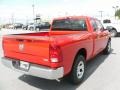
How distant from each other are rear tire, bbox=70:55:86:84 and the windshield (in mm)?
1373

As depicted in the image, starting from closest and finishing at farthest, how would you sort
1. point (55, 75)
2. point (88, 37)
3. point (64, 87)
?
point (55, 75), point (64, 87), point (88, 37)

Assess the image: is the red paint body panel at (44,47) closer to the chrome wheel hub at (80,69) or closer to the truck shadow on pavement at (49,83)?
the chrome wheel hub at (80,69)

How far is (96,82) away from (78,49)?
3.47 ft

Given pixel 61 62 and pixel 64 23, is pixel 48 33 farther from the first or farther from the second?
pixel 61 62

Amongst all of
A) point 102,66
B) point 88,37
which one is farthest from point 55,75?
point 102,66

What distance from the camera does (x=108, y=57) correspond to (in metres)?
9.21

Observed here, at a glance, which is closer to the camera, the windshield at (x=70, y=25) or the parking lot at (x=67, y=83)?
the parking lot at (x=67, y=83)

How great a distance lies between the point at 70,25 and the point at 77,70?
80.7 inches

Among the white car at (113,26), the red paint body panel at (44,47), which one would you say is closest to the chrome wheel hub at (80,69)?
the red paint body panel at (44,47)

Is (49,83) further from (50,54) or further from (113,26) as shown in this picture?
(113,26)

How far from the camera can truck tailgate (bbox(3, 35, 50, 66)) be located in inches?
185

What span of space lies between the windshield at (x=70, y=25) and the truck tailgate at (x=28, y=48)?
2303 millimetres

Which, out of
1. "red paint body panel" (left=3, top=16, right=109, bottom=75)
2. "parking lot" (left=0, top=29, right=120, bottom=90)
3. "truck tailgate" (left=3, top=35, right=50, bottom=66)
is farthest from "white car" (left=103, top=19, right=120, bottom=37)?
"truck tailgate" (left=3, top=35, right=50, bottom=66)

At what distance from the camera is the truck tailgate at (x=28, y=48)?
471 cm
